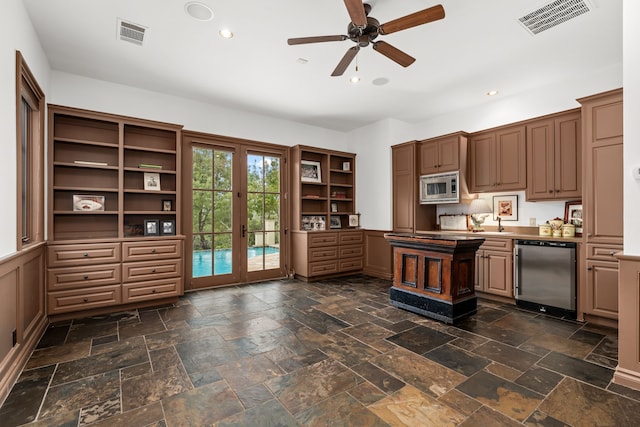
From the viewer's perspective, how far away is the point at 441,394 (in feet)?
6.75

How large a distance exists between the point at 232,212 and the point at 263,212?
1.94 ft

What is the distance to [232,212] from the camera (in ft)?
17.2

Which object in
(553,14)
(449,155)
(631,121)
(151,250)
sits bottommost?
(151,250)

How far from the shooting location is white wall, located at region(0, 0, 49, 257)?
224 centimetres

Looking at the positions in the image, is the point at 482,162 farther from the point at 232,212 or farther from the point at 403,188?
the point at 232,212

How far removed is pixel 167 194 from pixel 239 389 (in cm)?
335

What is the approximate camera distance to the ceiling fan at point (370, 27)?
2203mm

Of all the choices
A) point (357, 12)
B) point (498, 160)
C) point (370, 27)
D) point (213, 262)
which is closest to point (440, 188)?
point (498, 160)

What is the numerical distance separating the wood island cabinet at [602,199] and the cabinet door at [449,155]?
5.70 ft

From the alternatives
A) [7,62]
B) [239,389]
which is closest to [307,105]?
[7,62]

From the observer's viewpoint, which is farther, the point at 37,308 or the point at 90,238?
the point at 90,238

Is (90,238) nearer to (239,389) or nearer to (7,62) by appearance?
(7,62)

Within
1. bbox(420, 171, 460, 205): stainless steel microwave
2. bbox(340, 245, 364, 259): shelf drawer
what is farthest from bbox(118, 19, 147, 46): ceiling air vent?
bbox(420, 171, 460, 205): stainless steel microwave

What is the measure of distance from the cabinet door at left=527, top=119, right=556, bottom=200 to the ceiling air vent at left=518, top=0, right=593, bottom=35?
1.56m
